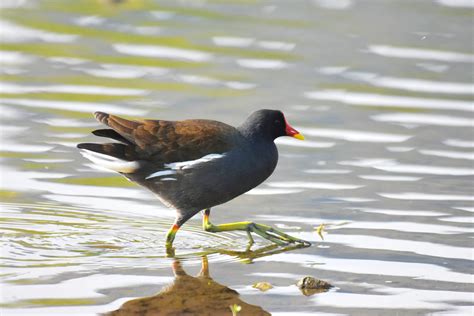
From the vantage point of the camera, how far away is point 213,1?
16.4 m

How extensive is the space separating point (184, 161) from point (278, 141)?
288cm

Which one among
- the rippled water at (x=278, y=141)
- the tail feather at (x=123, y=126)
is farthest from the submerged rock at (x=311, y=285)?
the tail feather at (x=123, y=126)

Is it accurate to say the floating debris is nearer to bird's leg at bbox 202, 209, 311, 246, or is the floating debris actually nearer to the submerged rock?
the submerged rock

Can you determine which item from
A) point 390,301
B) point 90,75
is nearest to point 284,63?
point 90,75

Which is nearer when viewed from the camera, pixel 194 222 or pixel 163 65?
pixel 194 222

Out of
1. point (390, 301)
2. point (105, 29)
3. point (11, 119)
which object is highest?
point (105, 29)

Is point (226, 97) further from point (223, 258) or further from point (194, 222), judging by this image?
point (223, 258)

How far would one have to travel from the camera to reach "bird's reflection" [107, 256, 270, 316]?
6.76m

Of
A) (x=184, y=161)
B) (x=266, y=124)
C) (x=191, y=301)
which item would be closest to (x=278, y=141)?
(x=266, y=124)

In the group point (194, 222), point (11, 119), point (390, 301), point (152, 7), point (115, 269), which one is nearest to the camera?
point (390, 301)

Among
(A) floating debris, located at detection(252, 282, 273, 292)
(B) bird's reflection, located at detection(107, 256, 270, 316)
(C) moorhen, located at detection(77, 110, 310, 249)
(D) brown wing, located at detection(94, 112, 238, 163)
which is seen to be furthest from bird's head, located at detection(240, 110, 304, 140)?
(A) floating debris, located at detection(252, 282, 273, 292)

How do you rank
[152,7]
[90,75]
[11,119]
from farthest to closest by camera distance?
[152,7], [90,75], [11,119]

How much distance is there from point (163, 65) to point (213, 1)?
3.04 meters

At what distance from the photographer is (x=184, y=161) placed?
328 inches
